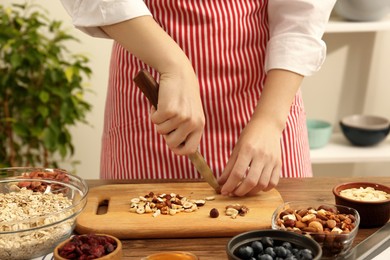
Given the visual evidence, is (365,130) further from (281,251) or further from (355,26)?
(281,251)

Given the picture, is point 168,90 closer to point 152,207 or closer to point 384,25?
point 152,207

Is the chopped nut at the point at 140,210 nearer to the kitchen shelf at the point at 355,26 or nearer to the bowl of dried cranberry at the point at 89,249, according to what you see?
the bowl of dried cranberry at the point at 89,249

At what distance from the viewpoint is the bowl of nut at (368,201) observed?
4.66 ft

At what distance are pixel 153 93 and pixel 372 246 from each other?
0.53m

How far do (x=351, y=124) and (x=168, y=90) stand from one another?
1.81 meters

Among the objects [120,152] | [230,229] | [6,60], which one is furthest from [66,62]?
[230,229]

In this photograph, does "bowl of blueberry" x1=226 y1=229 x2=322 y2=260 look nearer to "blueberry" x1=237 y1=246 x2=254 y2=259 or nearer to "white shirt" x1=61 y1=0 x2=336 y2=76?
"blueberry" x1=237 y1=246 x2=254 y2=259

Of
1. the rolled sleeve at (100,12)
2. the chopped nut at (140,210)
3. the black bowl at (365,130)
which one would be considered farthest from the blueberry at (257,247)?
the black bowl at (365,130)

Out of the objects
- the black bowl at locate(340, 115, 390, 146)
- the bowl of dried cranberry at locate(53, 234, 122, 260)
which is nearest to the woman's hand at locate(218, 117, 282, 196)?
the bowl of dried cranberry at locate(53, 234, 122, 260)

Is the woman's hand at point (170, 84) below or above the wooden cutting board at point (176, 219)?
above

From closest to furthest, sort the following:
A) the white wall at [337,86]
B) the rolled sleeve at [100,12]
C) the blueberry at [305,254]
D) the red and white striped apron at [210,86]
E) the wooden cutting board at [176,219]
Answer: the blueberry at [305,254] → the wooden cutting board at [176,219] → the rolled sleeve at [100,12] → the red and white striped apron at [210,86] → the white wall at [337,86]

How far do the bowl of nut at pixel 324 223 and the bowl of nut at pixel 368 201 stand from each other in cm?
7

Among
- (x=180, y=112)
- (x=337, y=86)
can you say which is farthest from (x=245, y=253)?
(x=337, y=86)

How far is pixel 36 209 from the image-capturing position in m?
1.40
